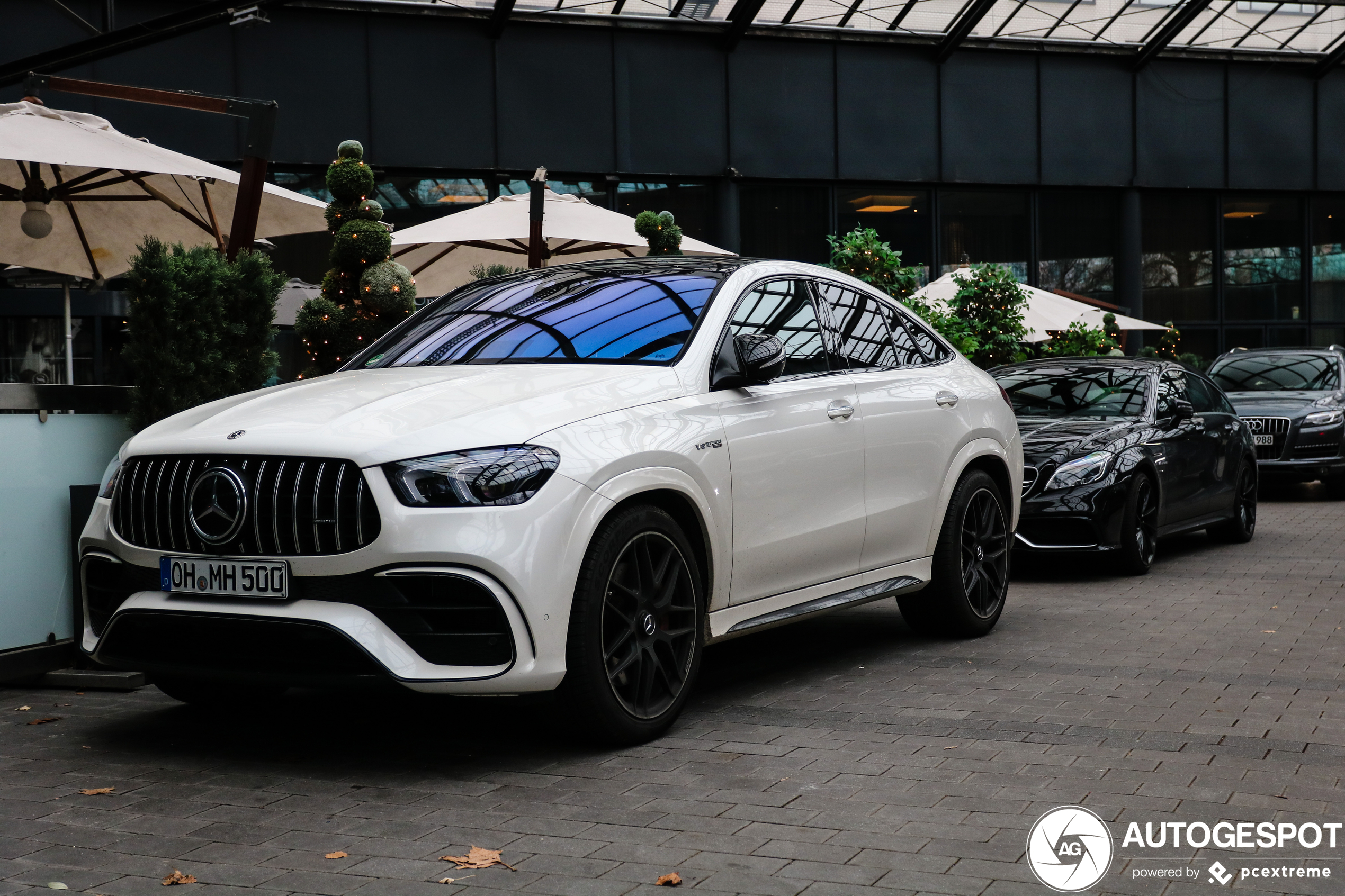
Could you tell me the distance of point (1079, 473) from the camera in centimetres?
954

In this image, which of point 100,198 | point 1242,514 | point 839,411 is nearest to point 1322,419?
point 1242,514

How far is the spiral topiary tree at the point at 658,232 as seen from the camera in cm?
1301

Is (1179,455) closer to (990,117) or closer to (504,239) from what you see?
(504,239)

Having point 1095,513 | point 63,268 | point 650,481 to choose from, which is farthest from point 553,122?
point 650,481

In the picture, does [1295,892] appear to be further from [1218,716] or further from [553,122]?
[553,122]

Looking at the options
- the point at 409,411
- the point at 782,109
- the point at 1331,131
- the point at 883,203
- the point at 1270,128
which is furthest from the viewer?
the point at 1331,131

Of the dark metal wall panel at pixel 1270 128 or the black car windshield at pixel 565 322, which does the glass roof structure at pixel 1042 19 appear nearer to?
the dark metal wall panel at pixel 1270 128

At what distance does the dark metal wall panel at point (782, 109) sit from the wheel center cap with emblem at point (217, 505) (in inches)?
725

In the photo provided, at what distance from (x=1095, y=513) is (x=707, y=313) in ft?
15.3

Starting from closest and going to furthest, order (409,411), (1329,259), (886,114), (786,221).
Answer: (409,411), (786,221), (886,114), (1329,259)

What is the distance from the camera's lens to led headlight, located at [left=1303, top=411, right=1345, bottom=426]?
15.7 metres

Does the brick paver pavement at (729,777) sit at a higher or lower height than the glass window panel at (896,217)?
lower

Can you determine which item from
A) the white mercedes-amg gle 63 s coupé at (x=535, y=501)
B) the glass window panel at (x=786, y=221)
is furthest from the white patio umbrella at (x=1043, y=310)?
the white mercedes-amg gle 63 s coupé at (x=535, y=501)

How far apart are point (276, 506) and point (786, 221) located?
Answer: 19.1 metres
